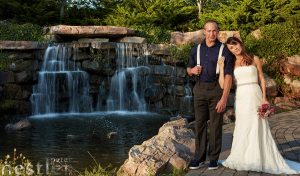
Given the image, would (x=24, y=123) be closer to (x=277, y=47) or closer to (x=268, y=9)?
(x=277, y=47)

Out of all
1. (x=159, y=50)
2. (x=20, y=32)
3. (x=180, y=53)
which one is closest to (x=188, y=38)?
(x=180, y=53)

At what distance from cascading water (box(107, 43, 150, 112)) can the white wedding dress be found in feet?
38.5

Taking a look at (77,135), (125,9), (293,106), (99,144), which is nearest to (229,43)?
(99,144)

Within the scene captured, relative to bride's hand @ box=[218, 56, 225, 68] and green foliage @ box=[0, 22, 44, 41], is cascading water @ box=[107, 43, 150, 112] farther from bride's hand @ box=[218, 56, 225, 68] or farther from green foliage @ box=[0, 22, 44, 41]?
bride's hand @ box=[218, 56, 225, 68]

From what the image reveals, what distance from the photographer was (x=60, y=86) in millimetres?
18578

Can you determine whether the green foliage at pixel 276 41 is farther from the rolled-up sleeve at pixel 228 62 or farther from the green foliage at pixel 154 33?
the rolled-up sleeve at pixel 228 62

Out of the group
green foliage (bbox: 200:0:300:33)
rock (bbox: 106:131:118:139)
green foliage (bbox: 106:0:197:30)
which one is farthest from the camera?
green foliage (bbox: 106:0:197:30)

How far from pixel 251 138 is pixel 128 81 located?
12.5 m

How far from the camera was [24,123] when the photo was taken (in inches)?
553

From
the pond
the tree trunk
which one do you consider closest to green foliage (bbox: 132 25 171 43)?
the tree trunk

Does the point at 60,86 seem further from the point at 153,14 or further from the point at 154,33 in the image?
the point at 153,14

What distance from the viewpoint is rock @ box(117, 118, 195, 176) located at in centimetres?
664

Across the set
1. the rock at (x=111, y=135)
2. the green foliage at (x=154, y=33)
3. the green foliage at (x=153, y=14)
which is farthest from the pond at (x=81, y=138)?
the green foliage at (x=153, y=14)

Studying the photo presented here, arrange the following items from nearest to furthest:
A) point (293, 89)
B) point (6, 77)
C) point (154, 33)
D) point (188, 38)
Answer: point (6, 77) < point (293, 89) < point (188, 38) < point (154, 33)
